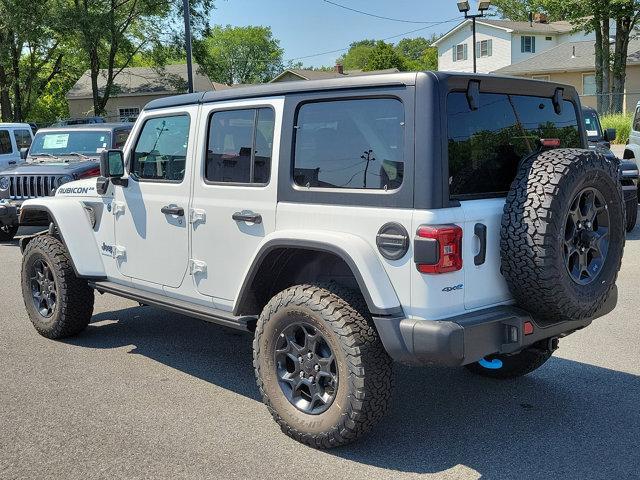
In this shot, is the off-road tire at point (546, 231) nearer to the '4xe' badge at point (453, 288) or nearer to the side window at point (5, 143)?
the '4xe' badge at point (453, 288)

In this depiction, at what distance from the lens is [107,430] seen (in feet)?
13.7

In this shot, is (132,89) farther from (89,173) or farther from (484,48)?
(89,173)

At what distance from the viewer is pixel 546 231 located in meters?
3.42

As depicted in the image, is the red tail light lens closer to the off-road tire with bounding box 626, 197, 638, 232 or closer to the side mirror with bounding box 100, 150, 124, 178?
the side mirror with bounding box 100, 150, 124, 178

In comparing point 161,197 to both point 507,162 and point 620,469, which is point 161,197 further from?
point 620,469

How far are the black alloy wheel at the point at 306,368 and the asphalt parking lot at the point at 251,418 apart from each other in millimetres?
268

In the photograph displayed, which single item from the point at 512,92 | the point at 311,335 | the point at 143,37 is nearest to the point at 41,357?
the point at 311,335

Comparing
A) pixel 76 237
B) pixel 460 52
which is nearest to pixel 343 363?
pixel 76 237

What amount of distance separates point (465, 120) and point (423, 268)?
84 cm

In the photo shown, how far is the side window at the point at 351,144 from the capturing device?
3.60 m

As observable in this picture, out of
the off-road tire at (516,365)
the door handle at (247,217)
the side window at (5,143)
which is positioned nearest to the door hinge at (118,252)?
the door handle at (247,217)

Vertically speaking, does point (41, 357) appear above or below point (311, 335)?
below

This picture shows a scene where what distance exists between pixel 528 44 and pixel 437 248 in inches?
2078

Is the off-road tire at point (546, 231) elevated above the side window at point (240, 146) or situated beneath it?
situated beneath
